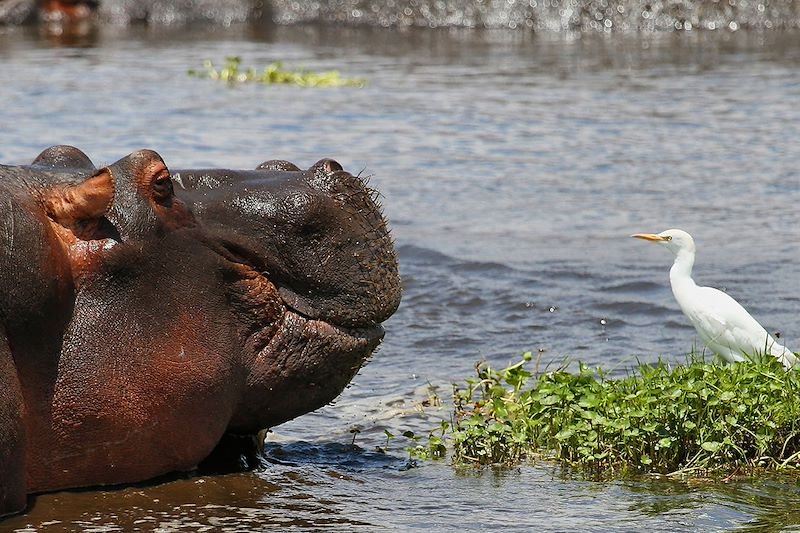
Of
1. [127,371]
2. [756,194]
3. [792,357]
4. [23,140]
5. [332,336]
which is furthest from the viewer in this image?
[23,140]

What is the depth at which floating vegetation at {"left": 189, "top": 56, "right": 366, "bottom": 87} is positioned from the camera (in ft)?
53.1

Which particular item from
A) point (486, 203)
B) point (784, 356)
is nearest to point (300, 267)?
point (784, 356)

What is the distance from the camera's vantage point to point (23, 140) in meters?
12.2

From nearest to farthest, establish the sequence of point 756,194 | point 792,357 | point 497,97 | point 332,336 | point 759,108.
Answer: point 332,336 → point 792,357 → point 756,194 → point 759,108 → point 497,97

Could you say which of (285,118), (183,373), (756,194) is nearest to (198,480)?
(183,373)

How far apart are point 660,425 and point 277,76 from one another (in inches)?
503

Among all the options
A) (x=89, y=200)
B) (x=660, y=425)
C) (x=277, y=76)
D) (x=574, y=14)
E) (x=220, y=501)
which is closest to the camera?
(x=89, y=200)

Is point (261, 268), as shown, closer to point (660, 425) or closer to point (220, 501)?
point (220, 501)

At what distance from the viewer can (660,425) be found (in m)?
4.49

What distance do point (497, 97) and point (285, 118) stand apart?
230 centimetres

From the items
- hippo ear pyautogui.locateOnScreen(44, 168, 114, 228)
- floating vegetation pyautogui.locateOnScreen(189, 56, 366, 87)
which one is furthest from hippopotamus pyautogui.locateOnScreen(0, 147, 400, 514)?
floating vegetation pyautogui.locateOnScreen(189, 56, 366, 87)

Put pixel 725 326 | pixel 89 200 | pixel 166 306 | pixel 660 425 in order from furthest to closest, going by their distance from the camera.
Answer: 1. pixel 725 326
2. pixel 660 425
3. pixel 166 306
4. pixel 89 200

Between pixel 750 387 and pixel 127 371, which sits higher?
pixel 127 371

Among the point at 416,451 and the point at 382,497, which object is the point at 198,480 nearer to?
the point at 382,497
